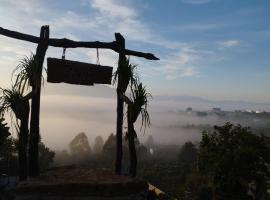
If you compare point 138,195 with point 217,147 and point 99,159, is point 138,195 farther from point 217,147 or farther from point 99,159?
point 99,159

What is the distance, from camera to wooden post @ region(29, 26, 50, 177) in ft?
47.3

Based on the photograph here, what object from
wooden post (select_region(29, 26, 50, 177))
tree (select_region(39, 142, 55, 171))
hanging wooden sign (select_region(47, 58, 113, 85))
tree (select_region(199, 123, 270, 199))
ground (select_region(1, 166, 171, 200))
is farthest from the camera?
tree (select_region(39, 142, 55, 171))

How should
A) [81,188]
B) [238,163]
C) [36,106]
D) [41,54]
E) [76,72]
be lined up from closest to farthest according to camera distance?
[81,188] → [36,106] → [41,54] → [76,72] → [238,163]

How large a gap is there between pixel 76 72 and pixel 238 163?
67.2 ft

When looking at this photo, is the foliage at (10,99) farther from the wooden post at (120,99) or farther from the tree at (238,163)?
the tree at (238,163)

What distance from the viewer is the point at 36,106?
47.3 feet

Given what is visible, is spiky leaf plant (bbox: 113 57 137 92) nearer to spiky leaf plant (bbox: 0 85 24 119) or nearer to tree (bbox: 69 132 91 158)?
spiky leaf plant (bbox: 0 85 24 119)

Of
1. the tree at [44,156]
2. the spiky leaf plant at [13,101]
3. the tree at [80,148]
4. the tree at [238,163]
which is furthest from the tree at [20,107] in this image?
the tree at [80,148]

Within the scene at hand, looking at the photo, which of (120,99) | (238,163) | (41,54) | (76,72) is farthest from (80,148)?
(41,54)

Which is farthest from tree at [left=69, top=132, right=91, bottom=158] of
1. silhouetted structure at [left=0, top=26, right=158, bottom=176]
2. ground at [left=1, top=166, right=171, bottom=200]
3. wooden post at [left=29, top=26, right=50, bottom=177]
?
ground at [left=1, top=166, right=171, bottom=200]

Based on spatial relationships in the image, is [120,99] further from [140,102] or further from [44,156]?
[44,156]

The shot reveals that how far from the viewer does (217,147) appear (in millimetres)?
35219

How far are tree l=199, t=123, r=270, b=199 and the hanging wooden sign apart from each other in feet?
63.7

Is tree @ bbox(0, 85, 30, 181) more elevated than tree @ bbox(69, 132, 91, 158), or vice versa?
tree @ bbox(0, 85, 30, 181)
